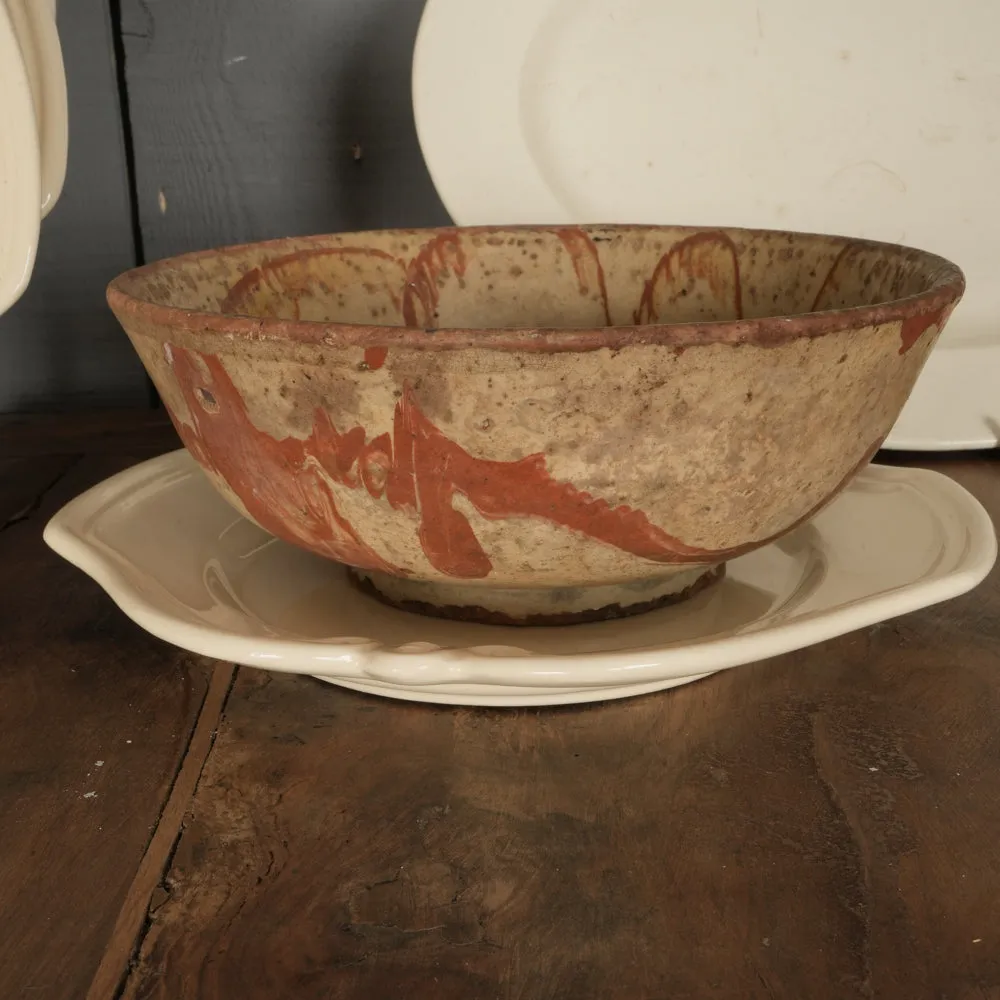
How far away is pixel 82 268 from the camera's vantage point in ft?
3.07

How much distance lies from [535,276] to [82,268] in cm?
48

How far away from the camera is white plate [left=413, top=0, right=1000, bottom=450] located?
78cm

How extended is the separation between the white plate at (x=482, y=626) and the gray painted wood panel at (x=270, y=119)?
0.41 m

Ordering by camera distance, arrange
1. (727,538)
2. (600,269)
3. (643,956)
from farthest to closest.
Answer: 1. (600,269)
2. (727,538)
3. (643,956)

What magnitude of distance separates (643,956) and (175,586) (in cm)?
28

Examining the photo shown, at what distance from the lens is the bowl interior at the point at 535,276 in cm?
61

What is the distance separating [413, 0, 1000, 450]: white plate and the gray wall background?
177 millimetres

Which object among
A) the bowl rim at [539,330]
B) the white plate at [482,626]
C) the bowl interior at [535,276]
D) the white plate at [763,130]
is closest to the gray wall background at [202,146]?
the white plate at [763,130]

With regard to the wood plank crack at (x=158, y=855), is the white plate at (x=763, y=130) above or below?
above

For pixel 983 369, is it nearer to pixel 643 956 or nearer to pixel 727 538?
pixel 727 538

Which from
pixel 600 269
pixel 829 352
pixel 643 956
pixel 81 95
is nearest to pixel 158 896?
pixel 643 956

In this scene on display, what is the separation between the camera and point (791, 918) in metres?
0.33

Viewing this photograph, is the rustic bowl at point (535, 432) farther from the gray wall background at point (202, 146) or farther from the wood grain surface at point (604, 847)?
the gray wall background at point (202, 146)

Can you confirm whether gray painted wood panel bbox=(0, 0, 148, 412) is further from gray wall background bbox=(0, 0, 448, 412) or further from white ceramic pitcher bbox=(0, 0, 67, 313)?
white ceramic pitcher bbox=(0, 0, 67, 313)
